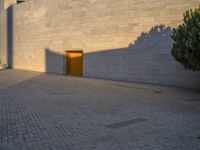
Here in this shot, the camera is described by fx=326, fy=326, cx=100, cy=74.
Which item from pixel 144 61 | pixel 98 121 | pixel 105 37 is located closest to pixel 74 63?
pixel 105 37

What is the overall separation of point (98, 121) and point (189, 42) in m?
5.83

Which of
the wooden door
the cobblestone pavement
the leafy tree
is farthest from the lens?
the wooden door

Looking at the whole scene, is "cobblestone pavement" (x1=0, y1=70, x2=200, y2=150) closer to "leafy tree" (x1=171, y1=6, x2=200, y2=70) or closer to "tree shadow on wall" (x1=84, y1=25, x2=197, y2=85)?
"leafy tree" (x1=171, y1=6, x2=200, y2=70)

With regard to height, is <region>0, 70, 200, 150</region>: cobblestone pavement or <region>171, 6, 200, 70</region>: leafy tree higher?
<region>171, 6, 200, 70</region>: leafy tree

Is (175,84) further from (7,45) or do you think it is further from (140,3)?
(7,45)

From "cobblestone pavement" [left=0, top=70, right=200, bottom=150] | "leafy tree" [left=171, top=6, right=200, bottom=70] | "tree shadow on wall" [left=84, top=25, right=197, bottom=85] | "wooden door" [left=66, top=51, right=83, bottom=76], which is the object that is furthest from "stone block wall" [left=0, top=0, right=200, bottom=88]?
"cobblestone pavement" [left=0, top=70, right=200, bottom=150]

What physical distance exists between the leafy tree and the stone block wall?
379 cm

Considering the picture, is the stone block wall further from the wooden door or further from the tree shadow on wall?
the wooden door

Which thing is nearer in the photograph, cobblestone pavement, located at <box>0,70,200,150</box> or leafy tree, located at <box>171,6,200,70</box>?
cobblestone pavement, located at <box>0,70,200,150</box>

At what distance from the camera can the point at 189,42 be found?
41.8 ft

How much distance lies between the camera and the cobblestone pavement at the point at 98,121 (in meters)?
6.74

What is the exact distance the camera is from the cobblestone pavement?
6.74m

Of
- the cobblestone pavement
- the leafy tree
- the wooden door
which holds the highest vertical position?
the leafy tree

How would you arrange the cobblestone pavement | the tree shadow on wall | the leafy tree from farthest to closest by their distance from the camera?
the tree shadow on wall → the leafy tree → the cobblestone pavement
